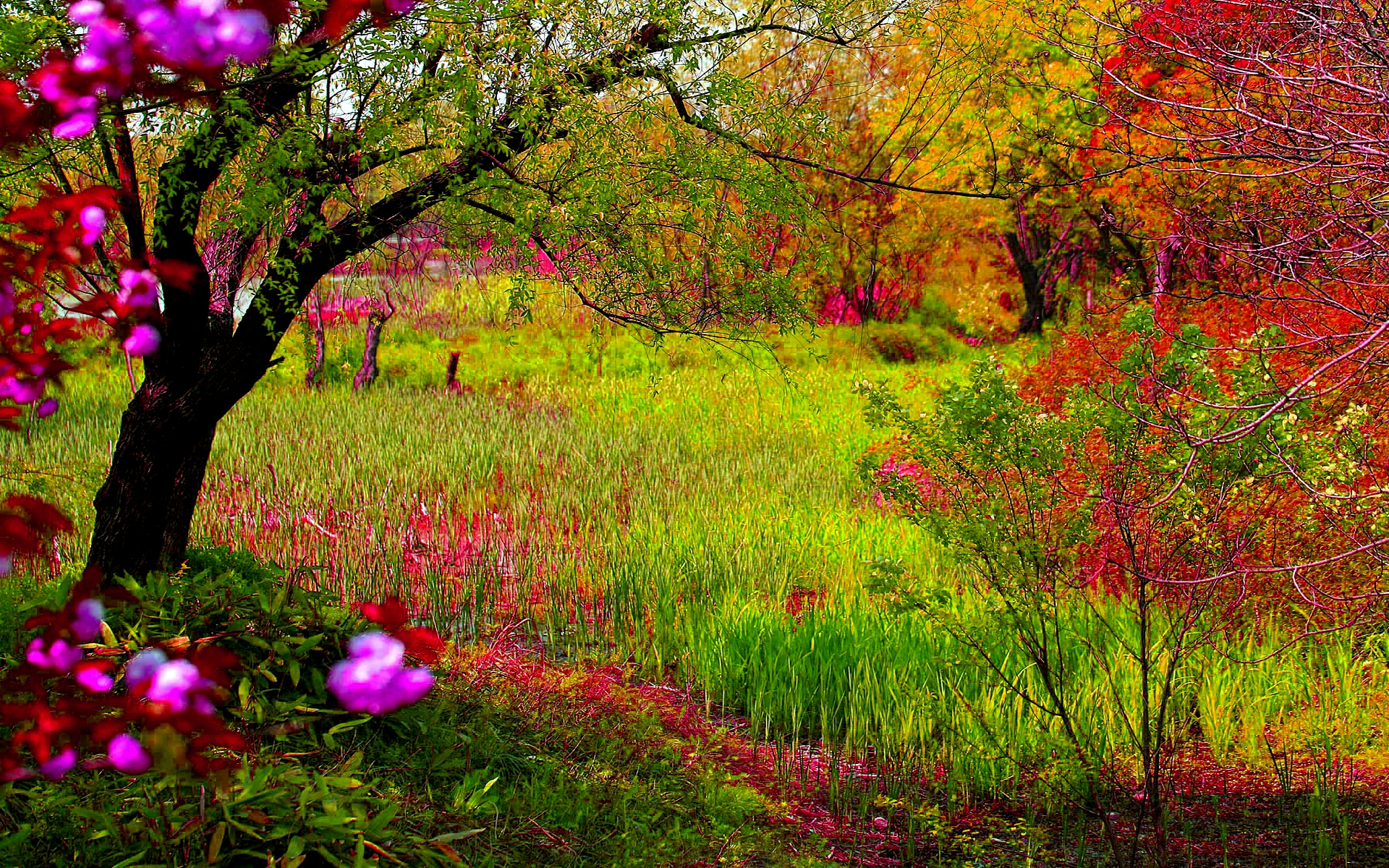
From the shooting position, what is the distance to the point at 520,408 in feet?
45.5

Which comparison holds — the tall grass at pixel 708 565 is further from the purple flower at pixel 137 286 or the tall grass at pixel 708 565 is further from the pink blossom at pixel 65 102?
the pink blossom at pixel 65 102

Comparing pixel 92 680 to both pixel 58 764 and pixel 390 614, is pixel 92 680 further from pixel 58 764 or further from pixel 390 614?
pixel 390 614

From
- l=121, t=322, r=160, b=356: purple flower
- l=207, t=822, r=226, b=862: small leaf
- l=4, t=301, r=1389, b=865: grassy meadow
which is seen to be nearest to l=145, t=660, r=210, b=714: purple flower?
l=121, t=322, r=160, b=356: purple flower

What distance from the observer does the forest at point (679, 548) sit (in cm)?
302

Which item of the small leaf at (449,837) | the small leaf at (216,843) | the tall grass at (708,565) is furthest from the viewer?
the tall grass at (708,565)

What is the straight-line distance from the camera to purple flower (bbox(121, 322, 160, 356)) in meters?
1.88

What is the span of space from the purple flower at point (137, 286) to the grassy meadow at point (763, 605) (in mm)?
416

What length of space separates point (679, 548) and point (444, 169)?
3.38 meters

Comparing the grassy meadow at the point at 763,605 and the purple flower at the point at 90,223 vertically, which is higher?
the purple flower at the point at 90,223

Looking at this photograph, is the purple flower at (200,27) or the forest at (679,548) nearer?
the purple flower at (200,27)

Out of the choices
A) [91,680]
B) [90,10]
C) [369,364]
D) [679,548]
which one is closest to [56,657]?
[91,680]

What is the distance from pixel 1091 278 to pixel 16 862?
2110 centimetres

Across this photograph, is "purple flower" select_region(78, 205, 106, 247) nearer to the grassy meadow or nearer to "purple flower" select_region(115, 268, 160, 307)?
"purple flower" select_region(115, 268, 160, 307)

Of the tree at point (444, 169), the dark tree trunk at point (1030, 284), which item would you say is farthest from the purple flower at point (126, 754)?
the dark tree trunk at point (1030, 284)
